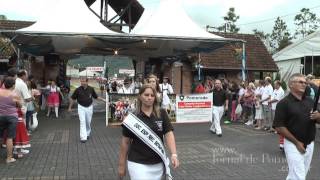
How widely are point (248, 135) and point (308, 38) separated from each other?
12969 mm

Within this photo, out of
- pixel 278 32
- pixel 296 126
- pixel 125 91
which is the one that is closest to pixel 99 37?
pixel 125 91

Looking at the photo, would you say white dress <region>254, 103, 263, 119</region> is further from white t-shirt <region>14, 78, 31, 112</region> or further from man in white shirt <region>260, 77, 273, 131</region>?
white t-shirt <region>14, 78, 31, 112</region>

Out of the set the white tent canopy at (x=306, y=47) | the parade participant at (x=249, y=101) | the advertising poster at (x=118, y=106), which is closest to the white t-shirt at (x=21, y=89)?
the advertising poster at (x=118, y=106)

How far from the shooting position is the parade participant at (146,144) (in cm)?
486

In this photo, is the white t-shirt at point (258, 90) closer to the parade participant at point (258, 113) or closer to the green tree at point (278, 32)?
the parade participant at point (258, 113)

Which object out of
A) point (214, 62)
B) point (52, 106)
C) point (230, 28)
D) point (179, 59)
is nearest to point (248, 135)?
point (52, 106)

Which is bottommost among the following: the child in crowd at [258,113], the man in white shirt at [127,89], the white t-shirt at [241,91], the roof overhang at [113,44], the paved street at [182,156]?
the paved street at [182,156]

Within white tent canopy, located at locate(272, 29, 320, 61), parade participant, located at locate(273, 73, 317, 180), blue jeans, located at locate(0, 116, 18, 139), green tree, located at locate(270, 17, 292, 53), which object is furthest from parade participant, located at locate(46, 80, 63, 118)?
green tree, located at locate(270, 17, 292, 53)

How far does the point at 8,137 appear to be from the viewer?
9688mm

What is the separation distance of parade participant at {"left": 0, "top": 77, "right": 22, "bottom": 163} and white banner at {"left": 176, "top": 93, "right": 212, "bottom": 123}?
28.1 ft

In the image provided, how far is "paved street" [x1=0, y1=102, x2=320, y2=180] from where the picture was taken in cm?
865

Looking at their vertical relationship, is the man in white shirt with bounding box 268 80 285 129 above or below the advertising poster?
above

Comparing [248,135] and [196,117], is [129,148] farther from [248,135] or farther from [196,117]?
[196,117]

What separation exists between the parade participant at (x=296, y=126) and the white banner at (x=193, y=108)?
11775mm
